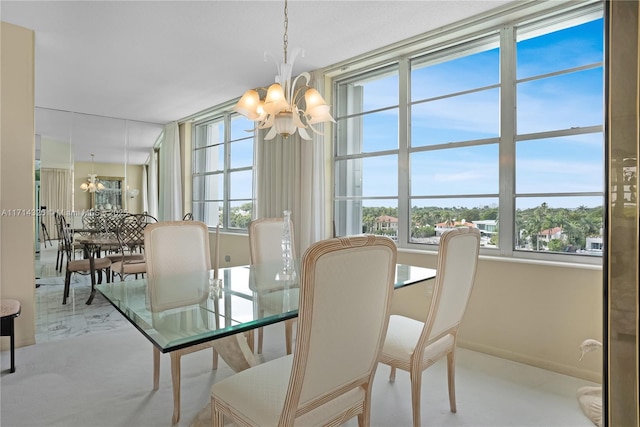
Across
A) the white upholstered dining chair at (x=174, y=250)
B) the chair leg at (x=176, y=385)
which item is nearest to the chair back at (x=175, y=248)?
the white upholstered dining chair at (x=174, y=250)

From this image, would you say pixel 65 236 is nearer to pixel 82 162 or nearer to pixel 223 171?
pixel 82 162

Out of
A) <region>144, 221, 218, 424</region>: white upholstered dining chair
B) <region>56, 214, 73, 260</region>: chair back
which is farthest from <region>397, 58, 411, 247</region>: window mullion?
<region>56, 214, 73, 260</region>: chair back

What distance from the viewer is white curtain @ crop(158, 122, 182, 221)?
21.0 feet

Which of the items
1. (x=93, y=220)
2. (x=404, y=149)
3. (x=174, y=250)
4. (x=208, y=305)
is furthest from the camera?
(x=93, y=220)

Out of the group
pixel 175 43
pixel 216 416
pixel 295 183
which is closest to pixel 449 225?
pixel 295 183

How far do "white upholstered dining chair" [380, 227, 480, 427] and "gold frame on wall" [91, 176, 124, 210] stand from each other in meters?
4.69

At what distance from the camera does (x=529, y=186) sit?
2.84 m

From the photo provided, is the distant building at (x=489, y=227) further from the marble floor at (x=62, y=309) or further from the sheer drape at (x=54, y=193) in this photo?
the sheer drape at (x=54, y=193)

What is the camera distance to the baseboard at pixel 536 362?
239cm

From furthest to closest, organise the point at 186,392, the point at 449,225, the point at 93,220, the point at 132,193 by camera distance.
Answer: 1. the point at 132,193
2. the point at 93,220
3. the point at 449,225
4. the point at 186,392

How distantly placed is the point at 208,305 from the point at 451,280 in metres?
1.15

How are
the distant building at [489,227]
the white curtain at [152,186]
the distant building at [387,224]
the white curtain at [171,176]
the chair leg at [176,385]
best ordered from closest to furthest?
the chair leg at [176,385], the distant building at [489,227], the distant building at [387,224], the white curtain at [152,186], the white curtain at [171,176]

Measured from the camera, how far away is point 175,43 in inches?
134

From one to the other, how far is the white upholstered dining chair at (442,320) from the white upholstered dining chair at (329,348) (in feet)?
1.36
